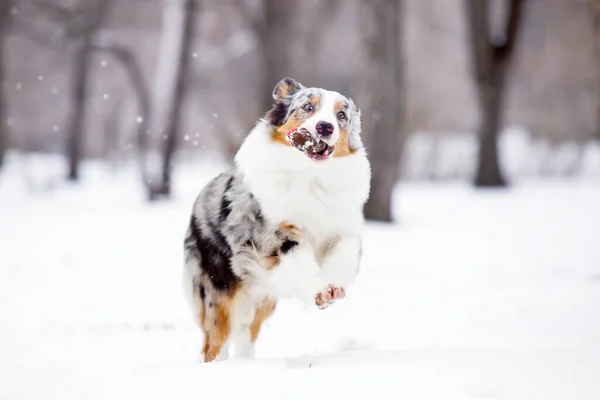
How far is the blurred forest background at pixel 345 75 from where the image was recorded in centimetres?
1457

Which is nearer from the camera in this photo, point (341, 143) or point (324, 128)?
point (324, 128)

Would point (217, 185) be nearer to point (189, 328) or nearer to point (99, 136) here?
point (189, 328)

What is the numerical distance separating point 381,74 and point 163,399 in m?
9.02

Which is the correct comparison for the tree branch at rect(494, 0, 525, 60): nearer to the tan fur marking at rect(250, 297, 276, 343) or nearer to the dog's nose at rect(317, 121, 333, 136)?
the tan fur marking at rect(250, 297, 276, 343)

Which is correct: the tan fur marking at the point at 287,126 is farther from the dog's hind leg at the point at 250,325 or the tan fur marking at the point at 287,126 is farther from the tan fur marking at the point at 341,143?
the dog's hind leg at the point at 250,325

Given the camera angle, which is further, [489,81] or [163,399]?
[489,81]

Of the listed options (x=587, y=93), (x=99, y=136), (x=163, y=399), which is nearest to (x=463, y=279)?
(x=163, y=399)

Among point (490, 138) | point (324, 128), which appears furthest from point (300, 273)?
point (490, 138)

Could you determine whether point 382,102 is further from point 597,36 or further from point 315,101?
point 315,101

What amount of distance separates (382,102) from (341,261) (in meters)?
7.73

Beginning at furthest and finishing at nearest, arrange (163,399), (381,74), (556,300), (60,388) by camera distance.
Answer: (381,74)
(556,300)
(60,388)
(163,399)

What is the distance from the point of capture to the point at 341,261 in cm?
402

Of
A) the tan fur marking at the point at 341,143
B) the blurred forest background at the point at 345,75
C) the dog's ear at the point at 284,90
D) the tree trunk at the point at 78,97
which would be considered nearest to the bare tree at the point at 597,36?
the blurred forest background at the point at 345,75

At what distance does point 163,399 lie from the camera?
310 cm
